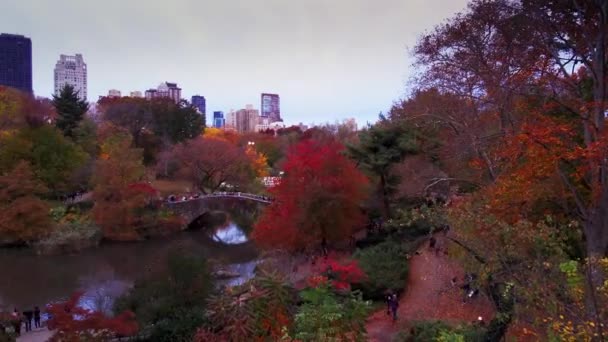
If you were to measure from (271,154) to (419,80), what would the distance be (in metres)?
40.7

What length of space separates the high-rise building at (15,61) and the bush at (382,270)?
9072 centimetres

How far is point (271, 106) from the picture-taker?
547 feet

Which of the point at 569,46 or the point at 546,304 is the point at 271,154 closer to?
the point at 569,46

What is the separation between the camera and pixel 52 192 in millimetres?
32062

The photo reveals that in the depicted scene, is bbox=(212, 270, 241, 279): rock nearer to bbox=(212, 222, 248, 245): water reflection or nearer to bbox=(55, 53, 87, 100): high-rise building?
bbox=(212, 222, 248, 245): water reflection

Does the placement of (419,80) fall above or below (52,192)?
above

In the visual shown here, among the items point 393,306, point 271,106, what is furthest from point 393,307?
point 271,106

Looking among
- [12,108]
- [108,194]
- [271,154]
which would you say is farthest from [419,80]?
[271,154]

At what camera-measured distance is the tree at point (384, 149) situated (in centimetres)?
2036

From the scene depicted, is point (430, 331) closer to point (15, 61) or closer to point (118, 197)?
point (118, 197)

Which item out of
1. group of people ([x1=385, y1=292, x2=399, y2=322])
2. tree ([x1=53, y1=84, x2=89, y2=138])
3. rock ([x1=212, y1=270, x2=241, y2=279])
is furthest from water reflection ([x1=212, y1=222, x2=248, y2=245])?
group of people ([x1=385, y1=292, x2=399, y2=322])

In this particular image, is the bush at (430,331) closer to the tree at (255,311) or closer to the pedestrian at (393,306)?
the pedestrian at (393,306)

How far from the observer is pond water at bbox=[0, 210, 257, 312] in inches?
757

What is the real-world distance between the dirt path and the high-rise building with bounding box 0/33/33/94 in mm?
91969
